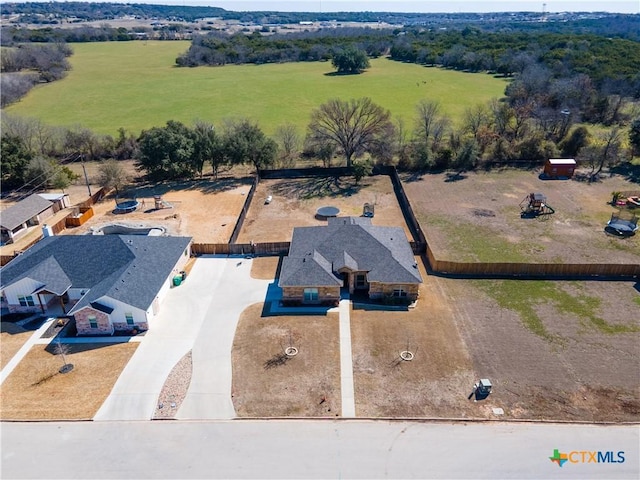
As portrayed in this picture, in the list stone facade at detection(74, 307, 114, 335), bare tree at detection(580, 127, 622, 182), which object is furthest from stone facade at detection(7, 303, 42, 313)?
bare tree at detection(580, 127, 622, 182)

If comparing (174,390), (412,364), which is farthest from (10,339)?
(412,364)

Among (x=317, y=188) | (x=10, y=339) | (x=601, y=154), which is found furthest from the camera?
(x=601, y=154)

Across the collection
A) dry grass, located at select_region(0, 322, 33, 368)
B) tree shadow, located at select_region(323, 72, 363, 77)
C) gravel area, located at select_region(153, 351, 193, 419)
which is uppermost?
tree shadow, located at select_region(323, 72, 363, 77)

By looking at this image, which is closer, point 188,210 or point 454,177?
point 188,210

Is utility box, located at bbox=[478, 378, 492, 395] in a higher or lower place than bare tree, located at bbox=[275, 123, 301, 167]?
lower

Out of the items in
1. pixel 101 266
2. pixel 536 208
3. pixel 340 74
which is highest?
pixel 340 74

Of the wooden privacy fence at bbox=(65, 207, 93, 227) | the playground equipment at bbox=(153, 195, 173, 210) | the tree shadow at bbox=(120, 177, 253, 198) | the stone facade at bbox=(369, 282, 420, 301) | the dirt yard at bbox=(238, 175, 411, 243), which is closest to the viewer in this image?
the stone facade at bbox=(369, 282, 420, 301)

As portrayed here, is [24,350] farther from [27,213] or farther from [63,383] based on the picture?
[27,213]

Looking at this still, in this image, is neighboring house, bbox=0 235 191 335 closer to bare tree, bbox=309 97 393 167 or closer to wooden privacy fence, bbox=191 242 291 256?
wooden privacy fence, bbox=191 242 291 256
